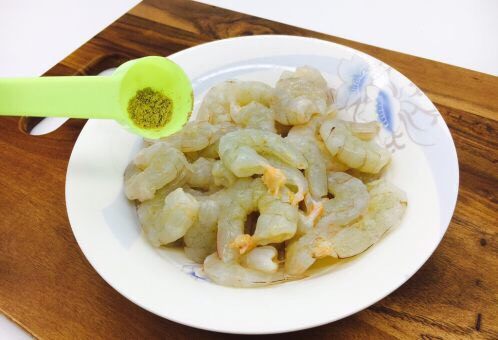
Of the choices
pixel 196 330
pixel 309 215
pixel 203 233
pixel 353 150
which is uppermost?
pixel 353 150

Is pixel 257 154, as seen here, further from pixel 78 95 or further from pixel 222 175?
pixel 78 95

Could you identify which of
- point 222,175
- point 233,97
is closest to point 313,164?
point 222,175

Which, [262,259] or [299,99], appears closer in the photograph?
[262,259]

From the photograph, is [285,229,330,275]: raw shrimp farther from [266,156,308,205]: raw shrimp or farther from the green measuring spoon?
the green measuring spoon

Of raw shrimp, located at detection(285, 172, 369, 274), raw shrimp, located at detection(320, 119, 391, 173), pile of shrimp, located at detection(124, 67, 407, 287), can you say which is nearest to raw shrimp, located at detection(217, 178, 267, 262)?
pile of shrimp, located at detection(124, 67, 407, 287)

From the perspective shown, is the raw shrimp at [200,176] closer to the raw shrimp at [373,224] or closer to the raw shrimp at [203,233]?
the raw shrimp at [203,233]

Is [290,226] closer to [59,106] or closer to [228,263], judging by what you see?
[228,263]

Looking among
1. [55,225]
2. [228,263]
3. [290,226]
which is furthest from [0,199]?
[290,226]
